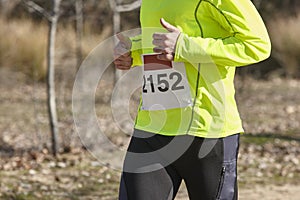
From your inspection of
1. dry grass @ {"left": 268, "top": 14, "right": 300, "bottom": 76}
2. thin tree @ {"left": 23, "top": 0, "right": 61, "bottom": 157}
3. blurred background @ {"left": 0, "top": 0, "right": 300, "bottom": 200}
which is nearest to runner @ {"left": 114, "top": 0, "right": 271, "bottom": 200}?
blurred background @ {"left": 0, "top": 0, "right": 300, "bottom": 200}

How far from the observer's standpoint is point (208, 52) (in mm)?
2732

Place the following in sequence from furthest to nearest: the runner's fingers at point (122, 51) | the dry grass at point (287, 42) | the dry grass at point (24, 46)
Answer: the dry grass at point (287, 42) → the dry grass at point (24, 46) → the runner's fingers at point (122, 51)

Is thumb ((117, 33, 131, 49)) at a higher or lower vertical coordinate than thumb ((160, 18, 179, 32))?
lower

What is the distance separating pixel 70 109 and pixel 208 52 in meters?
9.04

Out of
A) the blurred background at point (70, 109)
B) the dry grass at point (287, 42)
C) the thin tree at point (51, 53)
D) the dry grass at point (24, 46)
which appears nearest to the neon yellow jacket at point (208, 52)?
the blurred background at point (70, 109)

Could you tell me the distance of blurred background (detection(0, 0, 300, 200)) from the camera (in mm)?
6281

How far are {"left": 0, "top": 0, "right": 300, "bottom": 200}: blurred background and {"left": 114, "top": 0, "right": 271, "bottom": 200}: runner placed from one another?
2836 millimetres

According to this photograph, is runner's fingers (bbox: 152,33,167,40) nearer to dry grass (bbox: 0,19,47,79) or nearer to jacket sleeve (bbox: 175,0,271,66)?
jacket sleeve (bbox: 175,0,271,66)

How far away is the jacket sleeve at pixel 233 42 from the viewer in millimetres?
2738

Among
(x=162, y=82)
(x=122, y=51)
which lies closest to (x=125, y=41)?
(x=122, y=51)

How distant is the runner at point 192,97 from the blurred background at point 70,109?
2836 millimetres

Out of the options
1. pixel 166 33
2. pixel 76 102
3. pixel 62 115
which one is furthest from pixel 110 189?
pixel 62 115

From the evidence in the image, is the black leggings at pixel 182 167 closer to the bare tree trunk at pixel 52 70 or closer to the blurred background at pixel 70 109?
the blurred background at pixel 70 109

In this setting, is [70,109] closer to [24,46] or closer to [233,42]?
[24,46]
